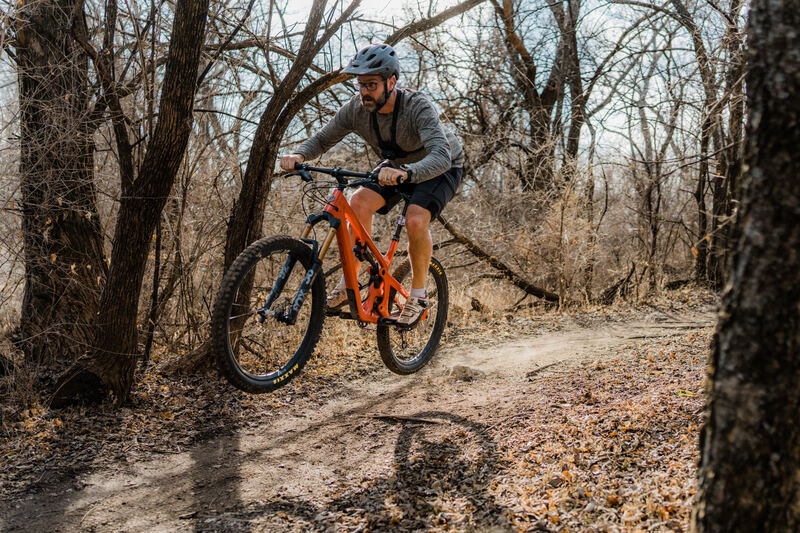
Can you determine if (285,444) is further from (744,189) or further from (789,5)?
(789,5)

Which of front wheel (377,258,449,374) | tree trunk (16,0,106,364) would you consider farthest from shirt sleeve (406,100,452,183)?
tree trunk (16,0,106,364)

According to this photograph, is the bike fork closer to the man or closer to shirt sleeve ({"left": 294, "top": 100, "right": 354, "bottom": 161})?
the man

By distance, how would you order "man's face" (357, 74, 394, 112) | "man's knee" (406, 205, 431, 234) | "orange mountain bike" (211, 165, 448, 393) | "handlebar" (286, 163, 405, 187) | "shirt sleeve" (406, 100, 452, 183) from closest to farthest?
"orange mountain bike" (211, 165, 448, 393), "handlebar" (286, 163, 405, 187), "shirt sleeve" (406, 100, 452, 183), "man's face" (357, 74, 394, 112), "man's knee" (406, 205, 431, 234)

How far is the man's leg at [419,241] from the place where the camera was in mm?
4914

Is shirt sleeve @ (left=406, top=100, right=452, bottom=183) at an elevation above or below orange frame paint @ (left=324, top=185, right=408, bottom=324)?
above

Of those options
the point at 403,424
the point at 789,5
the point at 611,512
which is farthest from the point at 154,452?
the point at 789,5

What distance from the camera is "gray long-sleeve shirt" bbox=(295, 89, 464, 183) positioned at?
4492mm

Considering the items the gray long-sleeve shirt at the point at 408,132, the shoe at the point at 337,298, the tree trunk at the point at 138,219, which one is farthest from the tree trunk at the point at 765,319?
the tree trunk at the point at 138,219

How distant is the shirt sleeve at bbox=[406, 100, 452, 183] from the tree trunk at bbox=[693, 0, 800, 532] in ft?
8.39

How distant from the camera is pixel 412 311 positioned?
5.16m

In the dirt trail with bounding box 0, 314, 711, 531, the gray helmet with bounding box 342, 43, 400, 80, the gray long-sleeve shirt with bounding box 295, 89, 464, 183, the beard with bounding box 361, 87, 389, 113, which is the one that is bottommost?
the dirt trail with bounding box 0, 314, 711, 531

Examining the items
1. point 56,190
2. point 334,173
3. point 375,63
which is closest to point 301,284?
point 334,173

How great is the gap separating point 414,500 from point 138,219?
3133 millimetres

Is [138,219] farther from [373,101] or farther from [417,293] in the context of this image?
[417,293]
